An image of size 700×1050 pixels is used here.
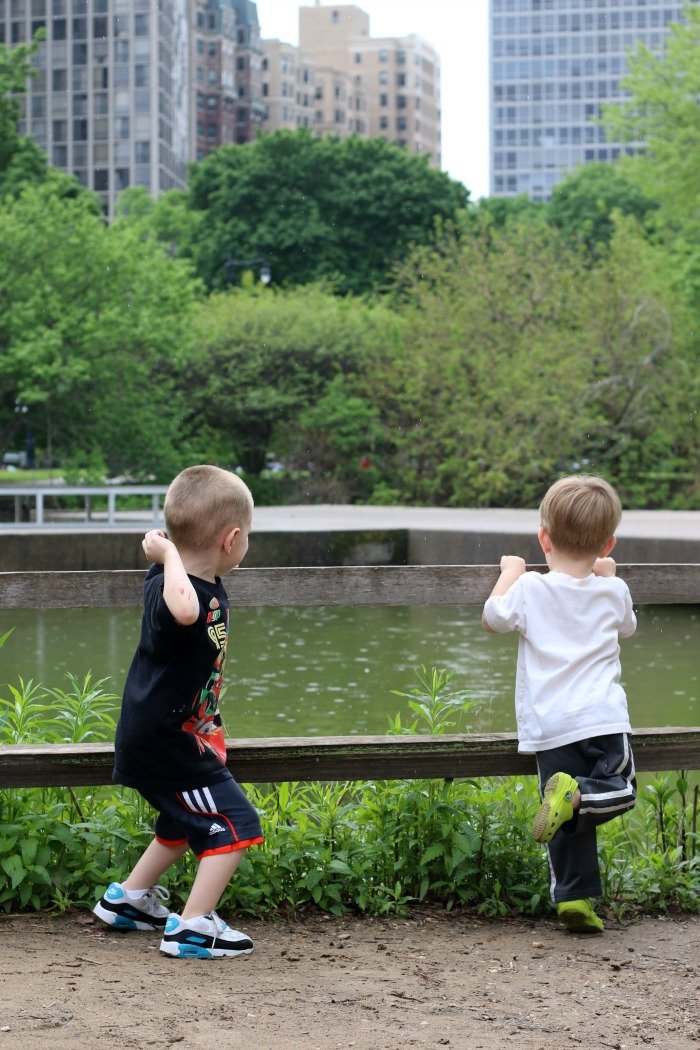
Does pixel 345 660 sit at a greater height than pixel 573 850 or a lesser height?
A: lesser

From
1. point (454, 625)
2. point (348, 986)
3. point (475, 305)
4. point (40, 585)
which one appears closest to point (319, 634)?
point (454, 625)

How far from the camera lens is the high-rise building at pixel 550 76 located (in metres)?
186

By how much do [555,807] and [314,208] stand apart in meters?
47.5

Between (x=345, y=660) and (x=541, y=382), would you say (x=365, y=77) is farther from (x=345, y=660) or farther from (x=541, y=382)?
(x=345, y=660)

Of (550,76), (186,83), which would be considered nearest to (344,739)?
(186,83)

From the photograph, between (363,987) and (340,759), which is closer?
(363,987)

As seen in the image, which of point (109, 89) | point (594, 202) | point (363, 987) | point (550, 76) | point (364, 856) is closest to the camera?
point (363, 987)

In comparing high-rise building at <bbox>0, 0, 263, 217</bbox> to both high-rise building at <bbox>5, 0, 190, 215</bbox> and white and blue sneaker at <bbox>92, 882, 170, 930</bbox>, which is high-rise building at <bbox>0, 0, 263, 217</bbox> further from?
white and blue sneaker at <bbox>92, 882, 170, 930</bbox>

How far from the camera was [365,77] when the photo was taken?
543 ft

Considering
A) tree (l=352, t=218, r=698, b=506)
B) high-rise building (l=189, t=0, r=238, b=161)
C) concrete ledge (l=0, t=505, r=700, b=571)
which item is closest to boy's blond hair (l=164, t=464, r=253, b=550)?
concrete ledge (l=0, t=505, r=700, b=571)

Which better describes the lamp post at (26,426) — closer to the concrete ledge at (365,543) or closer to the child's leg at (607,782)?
the concrete ledge at (365,543)

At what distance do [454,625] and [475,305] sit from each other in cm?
1330

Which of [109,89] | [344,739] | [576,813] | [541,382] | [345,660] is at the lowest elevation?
[345,660]

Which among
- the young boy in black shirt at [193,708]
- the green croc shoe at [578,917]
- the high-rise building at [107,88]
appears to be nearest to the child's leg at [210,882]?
the young boy in black shirt at [193,708]
